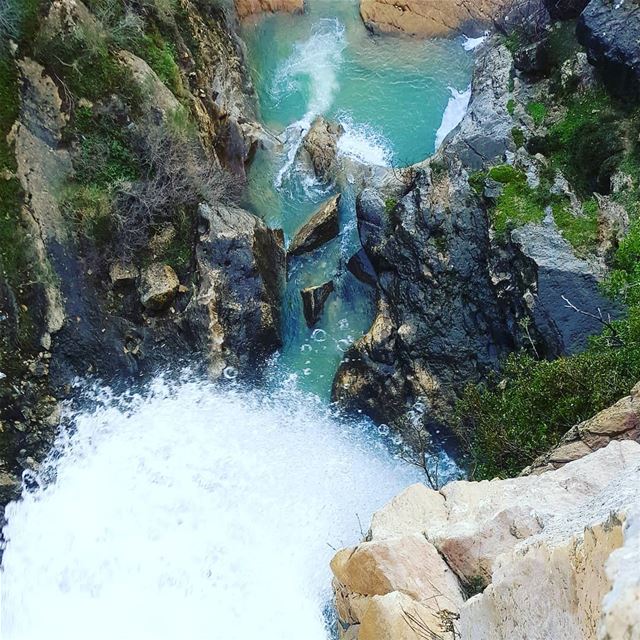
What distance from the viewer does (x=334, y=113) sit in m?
20.9

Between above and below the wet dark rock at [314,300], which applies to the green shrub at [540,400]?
above

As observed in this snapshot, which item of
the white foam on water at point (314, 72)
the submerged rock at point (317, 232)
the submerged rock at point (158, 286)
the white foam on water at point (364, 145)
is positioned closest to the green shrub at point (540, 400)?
the submerged rock at point (317, 232)

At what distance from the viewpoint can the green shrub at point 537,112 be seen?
16.6 m

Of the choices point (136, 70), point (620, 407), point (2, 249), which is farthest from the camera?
point (136, 70)

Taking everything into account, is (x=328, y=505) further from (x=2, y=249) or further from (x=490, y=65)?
(x=490, y=65)

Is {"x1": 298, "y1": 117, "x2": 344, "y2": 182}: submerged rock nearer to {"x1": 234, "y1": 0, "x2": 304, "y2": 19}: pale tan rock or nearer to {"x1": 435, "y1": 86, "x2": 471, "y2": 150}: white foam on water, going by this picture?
{"x1": 435, "y1": 86, "x2": 471, "y2": 150}: white foam on water

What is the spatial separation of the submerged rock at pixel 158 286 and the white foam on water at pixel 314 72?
21.9 ft

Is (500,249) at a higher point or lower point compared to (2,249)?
higher

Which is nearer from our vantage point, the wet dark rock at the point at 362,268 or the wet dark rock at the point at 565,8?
the wet dark rock at the point at 362,268

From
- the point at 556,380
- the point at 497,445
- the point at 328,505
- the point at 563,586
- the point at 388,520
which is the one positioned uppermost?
the point at 563,586

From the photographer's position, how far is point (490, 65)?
19641 mm

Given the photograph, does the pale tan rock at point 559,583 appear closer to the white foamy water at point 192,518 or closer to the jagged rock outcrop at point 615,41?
the white foamy water at point 192,518

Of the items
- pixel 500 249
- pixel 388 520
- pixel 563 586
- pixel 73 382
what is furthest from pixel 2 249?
pixel 563 586

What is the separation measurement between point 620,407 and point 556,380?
1.53 m
